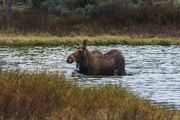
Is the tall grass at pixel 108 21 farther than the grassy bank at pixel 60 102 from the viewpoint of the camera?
Yes

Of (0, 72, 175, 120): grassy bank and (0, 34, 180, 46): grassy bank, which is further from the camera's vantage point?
(0, 34, 180, 46): grassy bank

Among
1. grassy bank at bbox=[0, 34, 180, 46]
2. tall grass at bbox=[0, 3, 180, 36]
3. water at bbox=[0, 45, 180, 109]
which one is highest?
water at bbox=[0, 45, 180, 109]

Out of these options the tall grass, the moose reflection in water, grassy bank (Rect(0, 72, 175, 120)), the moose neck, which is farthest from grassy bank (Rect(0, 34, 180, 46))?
grassy bank (Rect(0, 72, 175, 120))

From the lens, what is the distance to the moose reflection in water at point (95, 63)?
2367 cm

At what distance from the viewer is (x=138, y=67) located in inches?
1019

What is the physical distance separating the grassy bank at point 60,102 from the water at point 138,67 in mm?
2214

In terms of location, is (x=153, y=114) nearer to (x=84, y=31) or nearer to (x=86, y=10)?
(x=84, y=31)

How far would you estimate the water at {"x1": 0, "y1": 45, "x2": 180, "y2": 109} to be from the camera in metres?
18.1

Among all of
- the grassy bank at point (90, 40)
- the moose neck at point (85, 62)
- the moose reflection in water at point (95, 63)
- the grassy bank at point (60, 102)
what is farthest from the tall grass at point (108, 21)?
the grassy bank at point (60, 102)

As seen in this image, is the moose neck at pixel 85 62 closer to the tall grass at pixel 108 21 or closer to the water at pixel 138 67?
the water at pixel 138 67

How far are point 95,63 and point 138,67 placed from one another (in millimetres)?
2773

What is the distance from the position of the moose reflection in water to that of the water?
20.1 inches

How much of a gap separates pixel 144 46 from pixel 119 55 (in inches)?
550

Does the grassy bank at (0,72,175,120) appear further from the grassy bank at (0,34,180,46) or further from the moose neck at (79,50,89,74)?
the grassy bank at (0,34,180,46)
